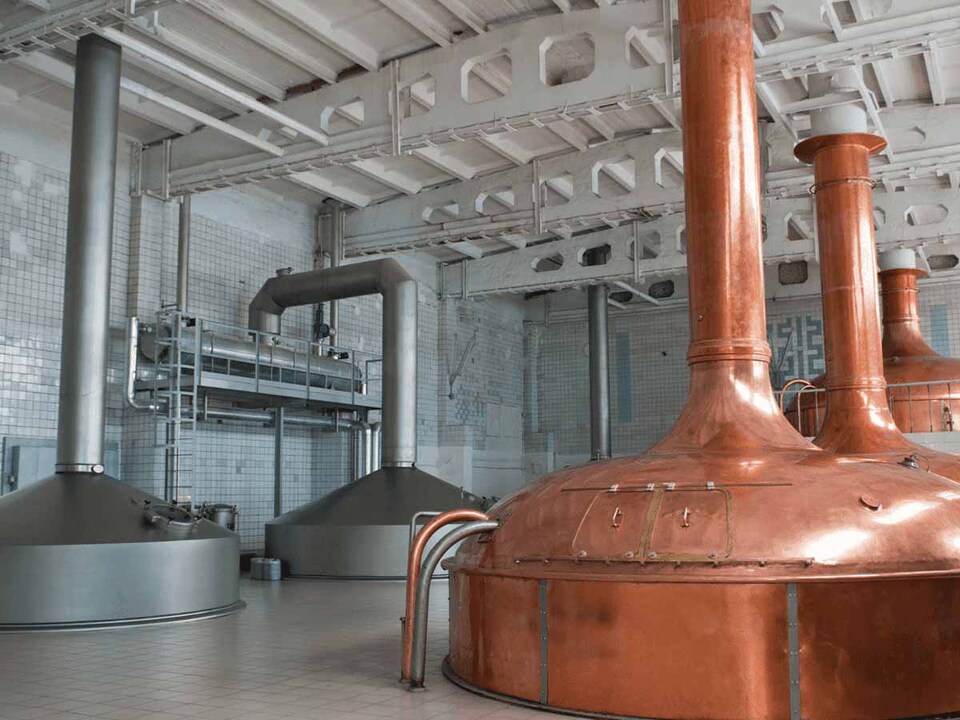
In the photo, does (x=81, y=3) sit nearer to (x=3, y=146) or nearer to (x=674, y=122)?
(x=3, y=146)

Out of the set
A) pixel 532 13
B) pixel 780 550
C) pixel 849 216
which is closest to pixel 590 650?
pixel 780 550

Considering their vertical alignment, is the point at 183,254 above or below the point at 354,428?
above

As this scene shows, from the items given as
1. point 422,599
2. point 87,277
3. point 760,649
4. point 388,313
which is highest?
point 388,313

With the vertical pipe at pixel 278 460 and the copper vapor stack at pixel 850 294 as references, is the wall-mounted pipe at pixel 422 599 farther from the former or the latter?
the vertical pipe at pixel 278 460

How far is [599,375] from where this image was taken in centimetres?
1969

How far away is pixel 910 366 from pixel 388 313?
23.0 ft

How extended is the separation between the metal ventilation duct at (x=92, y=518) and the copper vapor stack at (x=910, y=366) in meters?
8.74

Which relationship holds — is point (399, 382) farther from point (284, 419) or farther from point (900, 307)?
point (900, 307)

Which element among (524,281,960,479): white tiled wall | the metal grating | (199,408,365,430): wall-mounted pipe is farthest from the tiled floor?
(524,281,960,479): white tiled wall

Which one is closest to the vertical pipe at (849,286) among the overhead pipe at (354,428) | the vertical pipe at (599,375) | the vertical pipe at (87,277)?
the vertical pipe at (87,277)

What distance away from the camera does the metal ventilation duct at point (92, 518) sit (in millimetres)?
7770

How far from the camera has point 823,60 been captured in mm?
9352

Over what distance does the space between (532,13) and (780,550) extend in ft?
25.6

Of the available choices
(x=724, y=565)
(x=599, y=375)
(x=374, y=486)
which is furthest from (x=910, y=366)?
(x=724, y=565)
